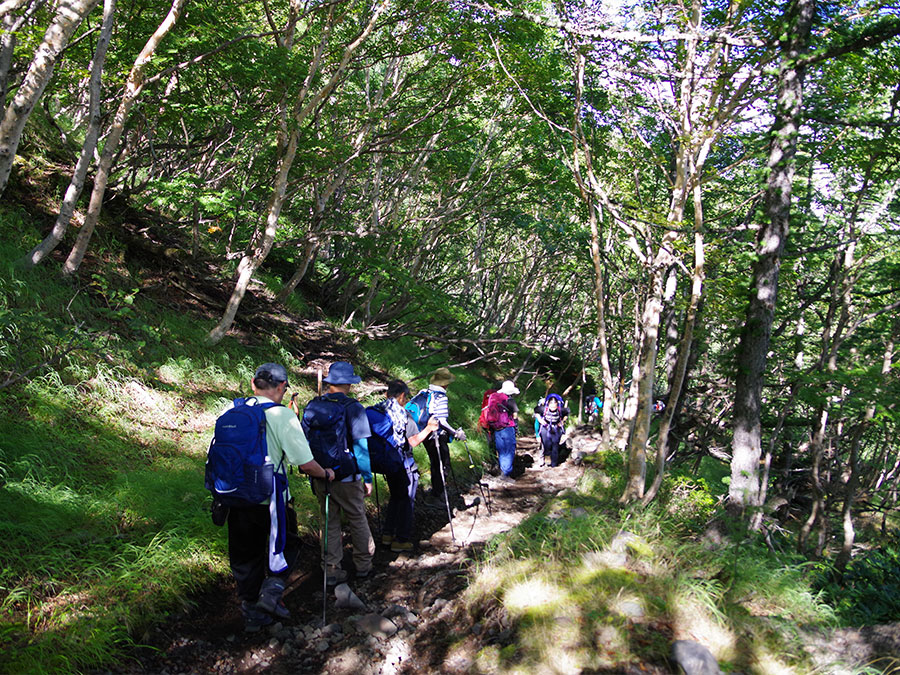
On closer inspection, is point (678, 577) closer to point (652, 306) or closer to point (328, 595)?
point (328, 595)

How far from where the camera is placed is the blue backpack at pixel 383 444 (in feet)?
18.9

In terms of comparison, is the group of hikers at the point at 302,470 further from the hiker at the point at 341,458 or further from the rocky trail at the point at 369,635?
the rocky trail at the point at 369,635

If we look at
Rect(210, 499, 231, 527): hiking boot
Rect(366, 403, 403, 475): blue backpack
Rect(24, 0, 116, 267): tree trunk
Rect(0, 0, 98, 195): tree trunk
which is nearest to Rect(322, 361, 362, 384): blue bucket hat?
Rect(366, 403, 403, 475): blue backpack

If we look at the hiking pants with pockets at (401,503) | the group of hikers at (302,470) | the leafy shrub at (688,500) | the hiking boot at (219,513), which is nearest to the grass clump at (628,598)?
the hiking pants with pockets at (401,503)

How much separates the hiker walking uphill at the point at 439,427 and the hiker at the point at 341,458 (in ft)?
5.95

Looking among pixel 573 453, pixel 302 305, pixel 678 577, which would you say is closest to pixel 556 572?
pixel 678 577

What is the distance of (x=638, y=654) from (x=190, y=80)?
986cm

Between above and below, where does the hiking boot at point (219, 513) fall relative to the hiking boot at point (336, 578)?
above

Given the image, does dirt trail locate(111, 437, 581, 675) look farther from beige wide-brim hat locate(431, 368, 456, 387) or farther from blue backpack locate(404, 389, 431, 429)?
Answer: beige wide-brim hat locate(431, 368, 456, 387)

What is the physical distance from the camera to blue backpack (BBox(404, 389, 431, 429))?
6844 mm

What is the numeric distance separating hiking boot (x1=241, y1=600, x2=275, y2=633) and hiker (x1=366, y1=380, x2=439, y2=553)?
194 cm

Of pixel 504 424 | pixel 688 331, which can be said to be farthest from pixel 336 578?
pixel 504 424

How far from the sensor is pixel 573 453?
1292cm

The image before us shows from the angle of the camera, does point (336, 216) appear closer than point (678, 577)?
No
